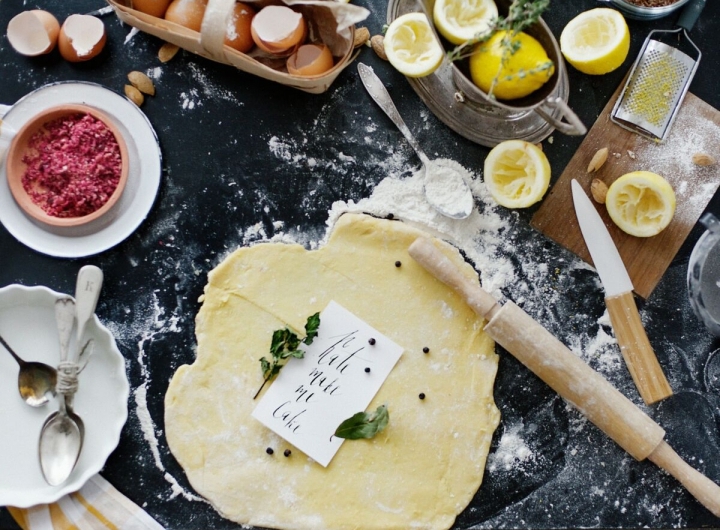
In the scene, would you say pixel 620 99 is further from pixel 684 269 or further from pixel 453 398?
pixel 453 398

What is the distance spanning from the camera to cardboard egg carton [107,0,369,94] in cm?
138

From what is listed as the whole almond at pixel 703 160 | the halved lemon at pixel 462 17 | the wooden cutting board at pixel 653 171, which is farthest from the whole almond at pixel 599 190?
the halved lemon at pixel 462 17

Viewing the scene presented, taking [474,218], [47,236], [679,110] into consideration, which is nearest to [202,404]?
[47,236]

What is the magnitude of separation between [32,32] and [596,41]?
140 cm

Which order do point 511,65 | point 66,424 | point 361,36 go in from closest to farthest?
point 511,65 < point 66,424 < point 361,36

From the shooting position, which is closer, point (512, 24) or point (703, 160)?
point (512, 24)

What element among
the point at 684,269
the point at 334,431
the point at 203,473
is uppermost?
the point at 684,269

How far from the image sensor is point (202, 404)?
4.99 feet

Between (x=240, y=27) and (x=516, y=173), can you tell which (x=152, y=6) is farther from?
(x=516, y=173)

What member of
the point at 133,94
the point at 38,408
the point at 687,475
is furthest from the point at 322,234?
the point at 687,475

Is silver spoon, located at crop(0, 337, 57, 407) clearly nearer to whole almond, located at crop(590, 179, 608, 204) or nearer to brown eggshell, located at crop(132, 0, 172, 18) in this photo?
brown eggshell, located at crop(132, 0, 172, 18)

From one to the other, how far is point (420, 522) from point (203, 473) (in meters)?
0.55

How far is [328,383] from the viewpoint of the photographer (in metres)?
1.53

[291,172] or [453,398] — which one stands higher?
[291,172]
